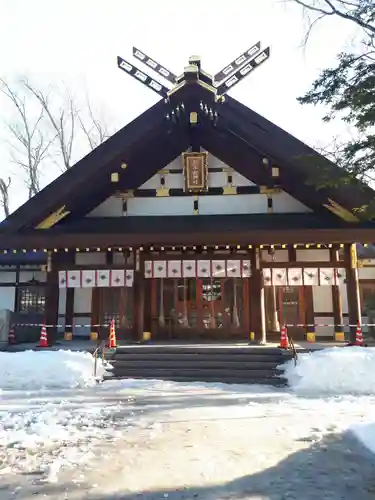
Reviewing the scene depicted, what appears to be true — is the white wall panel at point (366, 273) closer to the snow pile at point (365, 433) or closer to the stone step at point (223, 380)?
the stone step at point (223, 380)

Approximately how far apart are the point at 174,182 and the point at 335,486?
11.2 metres

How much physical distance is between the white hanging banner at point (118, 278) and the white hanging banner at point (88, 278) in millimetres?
617

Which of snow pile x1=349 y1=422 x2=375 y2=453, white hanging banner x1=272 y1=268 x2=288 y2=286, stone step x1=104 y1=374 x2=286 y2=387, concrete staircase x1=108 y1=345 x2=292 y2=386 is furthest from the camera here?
white hanging banner x1=272 y1=268 x2=288 y2=286

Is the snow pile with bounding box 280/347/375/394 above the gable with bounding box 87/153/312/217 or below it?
below

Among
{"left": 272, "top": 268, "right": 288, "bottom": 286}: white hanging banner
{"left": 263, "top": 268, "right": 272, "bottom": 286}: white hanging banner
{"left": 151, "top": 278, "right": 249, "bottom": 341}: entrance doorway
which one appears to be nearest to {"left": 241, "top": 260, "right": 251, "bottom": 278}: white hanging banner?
{"left": 263, "top": 268, "right": 272, "bottom": 286}: white hanging banner

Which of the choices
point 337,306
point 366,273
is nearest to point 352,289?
point 337,306

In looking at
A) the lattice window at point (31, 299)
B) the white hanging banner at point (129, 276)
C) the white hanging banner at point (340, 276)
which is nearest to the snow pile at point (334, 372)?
the white hanging banner at point (340, 276)

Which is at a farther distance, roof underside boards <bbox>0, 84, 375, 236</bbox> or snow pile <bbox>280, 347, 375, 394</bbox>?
roof underside boards <bbox>0, 84, 375, 236</bbox>

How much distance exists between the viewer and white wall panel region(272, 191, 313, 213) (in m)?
13.8

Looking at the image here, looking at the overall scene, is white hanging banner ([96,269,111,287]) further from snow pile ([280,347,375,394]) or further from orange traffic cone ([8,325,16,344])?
snow pile ([280,347,375,394])

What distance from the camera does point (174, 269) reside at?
13.4 metres

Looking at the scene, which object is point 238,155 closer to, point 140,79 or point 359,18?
point 140,79

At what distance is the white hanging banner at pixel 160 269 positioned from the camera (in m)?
13.4

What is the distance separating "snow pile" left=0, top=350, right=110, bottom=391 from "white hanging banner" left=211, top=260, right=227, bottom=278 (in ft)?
15.4
